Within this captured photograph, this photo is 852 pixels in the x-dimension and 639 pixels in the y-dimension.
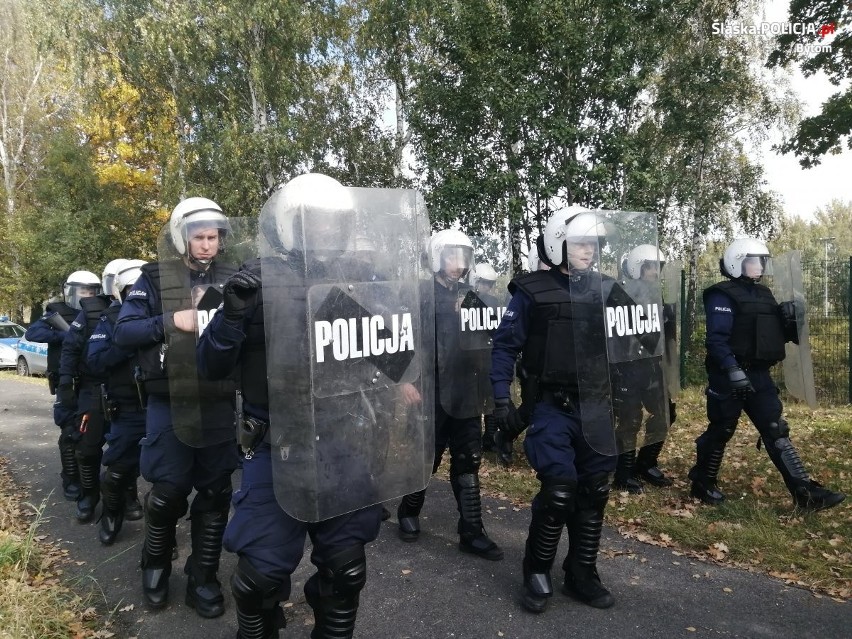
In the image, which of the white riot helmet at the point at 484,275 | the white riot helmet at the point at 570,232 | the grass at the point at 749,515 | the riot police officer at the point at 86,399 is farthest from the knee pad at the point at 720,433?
the riot police officer at the point at 86,399

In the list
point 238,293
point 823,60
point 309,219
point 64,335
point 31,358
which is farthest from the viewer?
point 31,358

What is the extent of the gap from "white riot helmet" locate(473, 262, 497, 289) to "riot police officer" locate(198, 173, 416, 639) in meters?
3.05

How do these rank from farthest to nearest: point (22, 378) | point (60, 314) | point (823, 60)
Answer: point (22, 378) < point (823, 60) < point (60, 314)

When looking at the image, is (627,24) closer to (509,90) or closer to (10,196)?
(509,90)

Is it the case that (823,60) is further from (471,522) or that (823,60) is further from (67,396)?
(67,396)

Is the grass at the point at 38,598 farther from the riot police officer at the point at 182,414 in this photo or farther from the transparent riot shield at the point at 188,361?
the transparent riot shield at the point at 188,361

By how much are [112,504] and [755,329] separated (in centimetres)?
486

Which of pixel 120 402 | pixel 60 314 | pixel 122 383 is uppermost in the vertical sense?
pixel 60 314

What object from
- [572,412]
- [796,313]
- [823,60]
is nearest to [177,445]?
[572,412]

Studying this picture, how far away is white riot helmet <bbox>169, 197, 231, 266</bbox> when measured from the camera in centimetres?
328

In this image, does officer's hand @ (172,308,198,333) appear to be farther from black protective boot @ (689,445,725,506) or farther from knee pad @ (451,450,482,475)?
black protective boot @ (689,445,725,506)

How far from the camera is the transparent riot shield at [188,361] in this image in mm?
3377

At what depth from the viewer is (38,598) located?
3.20m

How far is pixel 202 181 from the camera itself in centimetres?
1638
